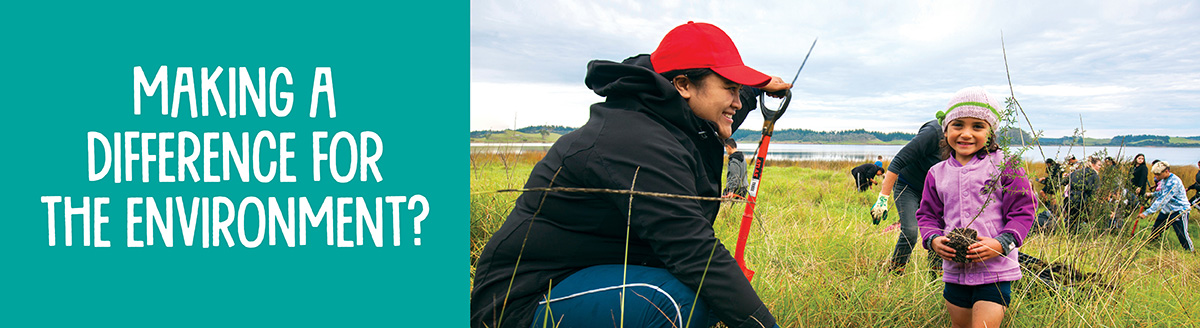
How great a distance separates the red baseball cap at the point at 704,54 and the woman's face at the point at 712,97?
1.7 inches

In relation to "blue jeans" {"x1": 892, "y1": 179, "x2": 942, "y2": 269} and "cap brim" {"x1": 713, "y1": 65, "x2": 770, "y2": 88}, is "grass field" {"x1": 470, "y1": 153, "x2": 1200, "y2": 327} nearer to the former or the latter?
"blue jeans" {"x1": 892, "y1": 179, "x2": 942, "y2": 269}

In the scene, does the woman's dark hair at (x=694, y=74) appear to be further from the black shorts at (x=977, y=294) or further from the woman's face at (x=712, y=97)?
the black shorts at (x=977, y=294)

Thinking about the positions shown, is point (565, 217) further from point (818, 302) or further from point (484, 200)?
point (484, 200)

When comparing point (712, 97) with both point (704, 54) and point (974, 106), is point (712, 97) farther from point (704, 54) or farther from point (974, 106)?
point (974, 106)

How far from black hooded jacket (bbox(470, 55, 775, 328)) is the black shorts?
1.14 m

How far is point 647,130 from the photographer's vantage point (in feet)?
5.85

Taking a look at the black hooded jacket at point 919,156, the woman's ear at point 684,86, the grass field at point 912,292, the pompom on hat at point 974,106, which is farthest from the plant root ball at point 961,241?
the black hooded jacket at point 919,156

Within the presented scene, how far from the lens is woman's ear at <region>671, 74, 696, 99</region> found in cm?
206

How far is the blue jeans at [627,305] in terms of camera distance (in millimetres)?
1848

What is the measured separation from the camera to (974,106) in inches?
96.4

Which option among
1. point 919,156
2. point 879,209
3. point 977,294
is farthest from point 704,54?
point 879,209

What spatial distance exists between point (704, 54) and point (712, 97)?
0.48ft

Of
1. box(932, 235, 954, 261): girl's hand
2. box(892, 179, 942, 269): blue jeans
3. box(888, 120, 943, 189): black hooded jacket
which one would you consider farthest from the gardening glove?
box(932, 235, 954, 261): girl's hand
